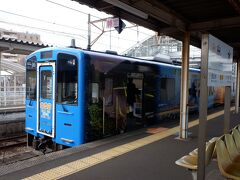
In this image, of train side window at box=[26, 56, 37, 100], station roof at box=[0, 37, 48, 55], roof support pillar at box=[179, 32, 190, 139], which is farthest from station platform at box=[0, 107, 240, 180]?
station roof at box=[0, 37, 48, 55]

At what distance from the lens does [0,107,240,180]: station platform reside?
13.7ft

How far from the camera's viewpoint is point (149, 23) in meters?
6.24

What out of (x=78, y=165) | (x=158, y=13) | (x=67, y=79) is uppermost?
(x=158, y=13)

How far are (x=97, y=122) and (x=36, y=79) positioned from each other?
6.60ft

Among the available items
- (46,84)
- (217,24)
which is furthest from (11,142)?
(217,24)

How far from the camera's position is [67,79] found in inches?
250

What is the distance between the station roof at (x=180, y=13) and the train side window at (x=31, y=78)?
3.04m

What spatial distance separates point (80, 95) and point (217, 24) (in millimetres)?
3225

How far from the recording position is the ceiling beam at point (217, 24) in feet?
17.0

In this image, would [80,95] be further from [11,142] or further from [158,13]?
[11,142]

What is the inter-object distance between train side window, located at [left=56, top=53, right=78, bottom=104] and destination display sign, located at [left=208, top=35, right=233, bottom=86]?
337 centimetres

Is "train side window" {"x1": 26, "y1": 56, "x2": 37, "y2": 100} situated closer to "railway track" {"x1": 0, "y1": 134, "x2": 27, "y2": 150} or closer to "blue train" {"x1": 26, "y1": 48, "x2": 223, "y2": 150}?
"blue train" {"x1": 26, "y1": 48, "x2": 223, "y2": 150}

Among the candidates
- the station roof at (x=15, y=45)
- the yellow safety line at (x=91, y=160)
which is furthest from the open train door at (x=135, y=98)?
the station roof at (x=15, y=45)

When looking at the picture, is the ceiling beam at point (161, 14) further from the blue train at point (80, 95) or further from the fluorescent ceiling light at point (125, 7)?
the blue train at point (80, 95)
